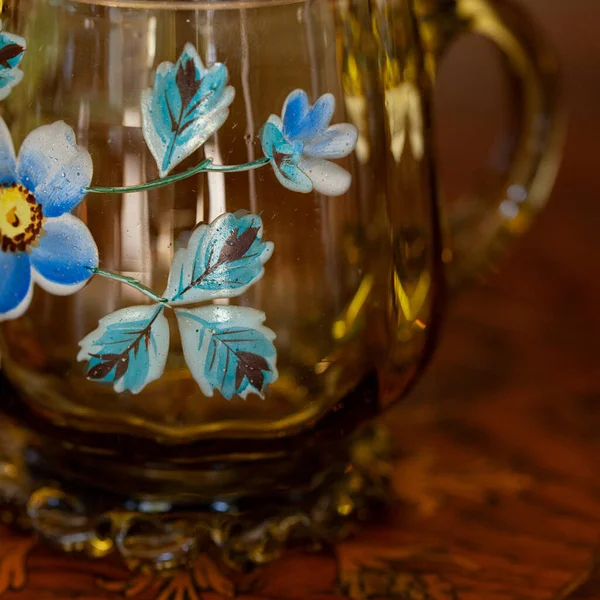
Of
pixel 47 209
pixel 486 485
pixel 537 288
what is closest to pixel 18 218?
pixel 47 209

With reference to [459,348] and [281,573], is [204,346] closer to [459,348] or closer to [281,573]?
[281,573]

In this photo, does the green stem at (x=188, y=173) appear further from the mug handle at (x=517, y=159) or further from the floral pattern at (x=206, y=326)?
the mug handle at (x=517, y=159)

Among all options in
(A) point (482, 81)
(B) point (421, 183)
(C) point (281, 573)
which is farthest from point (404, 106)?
(A) point (482, 81)

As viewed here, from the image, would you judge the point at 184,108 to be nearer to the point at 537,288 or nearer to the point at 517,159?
the point at 517,159

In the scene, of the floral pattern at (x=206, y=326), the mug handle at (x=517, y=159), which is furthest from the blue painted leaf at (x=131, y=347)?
the mug handle at (x=517, y=159)

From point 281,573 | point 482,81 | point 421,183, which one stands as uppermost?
point 482,81

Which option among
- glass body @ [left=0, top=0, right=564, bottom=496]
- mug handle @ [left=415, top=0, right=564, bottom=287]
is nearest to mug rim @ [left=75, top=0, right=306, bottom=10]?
glass body @ [left=0, top=0, right=564, bottom=496]
